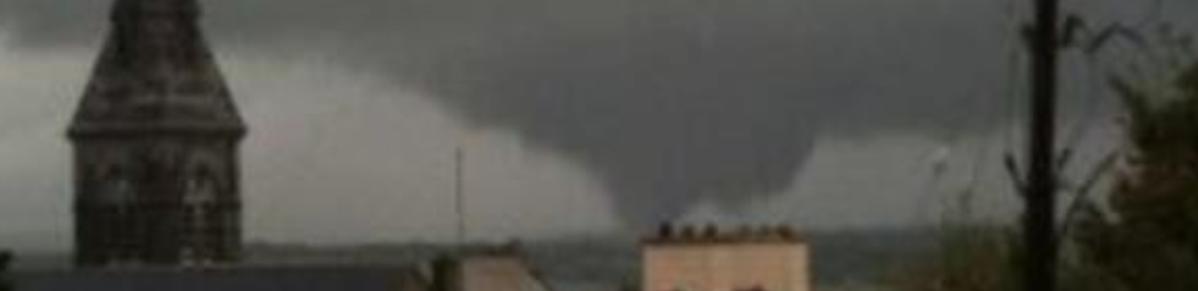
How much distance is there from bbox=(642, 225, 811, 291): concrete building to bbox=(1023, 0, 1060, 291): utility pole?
4761cm

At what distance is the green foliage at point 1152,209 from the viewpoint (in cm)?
2639

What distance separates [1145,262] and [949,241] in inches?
388

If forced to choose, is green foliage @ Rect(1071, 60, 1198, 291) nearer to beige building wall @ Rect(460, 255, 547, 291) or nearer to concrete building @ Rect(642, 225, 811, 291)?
concrete building @ Rect(642, 225, 811, 291)

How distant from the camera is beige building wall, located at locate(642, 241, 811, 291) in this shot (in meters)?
65.0

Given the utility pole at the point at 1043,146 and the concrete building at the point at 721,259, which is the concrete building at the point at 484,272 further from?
the utility pole at the point at 1043,146

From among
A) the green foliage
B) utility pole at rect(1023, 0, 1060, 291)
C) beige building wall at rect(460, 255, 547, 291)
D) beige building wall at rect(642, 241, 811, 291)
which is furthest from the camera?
beige building wall at rect(460, 255, 547, 291)

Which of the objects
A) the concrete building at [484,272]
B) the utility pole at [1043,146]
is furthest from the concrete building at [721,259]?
the utility pole at [1043,146]

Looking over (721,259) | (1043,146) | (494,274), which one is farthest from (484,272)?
(1043,146)

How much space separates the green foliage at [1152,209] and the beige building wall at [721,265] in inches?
1330

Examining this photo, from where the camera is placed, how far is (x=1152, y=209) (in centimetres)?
2927

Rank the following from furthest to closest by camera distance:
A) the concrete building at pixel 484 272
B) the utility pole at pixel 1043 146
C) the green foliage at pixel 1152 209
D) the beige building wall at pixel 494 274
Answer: the beige building wall at pixel 494 274 → the concrete building at pixel 484 272 → the green foliage at pixel 1152 209 → the utility pole at pixel 1043 146

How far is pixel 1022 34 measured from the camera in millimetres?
16906

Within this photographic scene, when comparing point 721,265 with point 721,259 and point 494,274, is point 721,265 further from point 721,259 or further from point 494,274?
point 494,274

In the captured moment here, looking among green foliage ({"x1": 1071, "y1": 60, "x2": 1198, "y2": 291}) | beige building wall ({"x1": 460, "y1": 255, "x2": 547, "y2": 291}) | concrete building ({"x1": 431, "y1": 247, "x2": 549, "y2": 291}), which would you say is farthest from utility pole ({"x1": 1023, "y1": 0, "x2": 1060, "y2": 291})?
beige building wall ({"x1": 460, "y1": 255, "x2": 547, "y2": 291})
